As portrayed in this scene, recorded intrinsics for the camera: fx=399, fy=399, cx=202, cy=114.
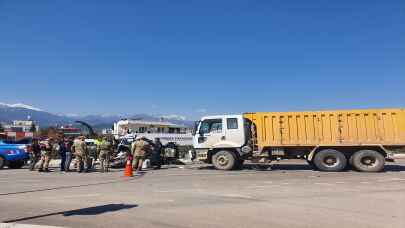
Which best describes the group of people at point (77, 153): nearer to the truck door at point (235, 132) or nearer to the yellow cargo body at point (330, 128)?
the truck door at point (235, 132)

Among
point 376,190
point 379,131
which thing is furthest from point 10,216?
point 379,131

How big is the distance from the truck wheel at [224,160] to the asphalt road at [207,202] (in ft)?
10.9

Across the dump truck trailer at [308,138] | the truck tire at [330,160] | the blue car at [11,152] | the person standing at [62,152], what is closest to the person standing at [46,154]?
the person standing at [62,152]

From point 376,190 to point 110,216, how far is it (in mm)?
7153

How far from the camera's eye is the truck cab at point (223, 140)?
1678cm

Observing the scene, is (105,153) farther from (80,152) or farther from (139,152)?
(139,152)

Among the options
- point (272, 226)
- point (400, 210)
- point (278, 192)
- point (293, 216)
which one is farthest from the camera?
point (278, 192)

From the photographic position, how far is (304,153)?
54.8 feet

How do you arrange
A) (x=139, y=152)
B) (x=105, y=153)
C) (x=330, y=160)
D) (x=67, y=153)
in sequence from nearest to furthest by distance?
(x=330, y=160)
(x=139, y=152)
(x=105, y=153)
(x=67, y=153)

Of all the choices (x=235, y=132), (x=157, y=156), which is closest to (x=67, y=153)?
(x=157, y=156)

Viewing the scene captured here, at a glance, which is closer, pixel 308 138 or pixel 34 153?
pixel 308 138

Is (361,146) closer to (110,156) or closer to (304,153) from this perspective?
(304,153)

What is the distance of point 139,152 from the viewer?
655 inches

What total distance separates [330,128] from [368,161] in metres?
1.94
